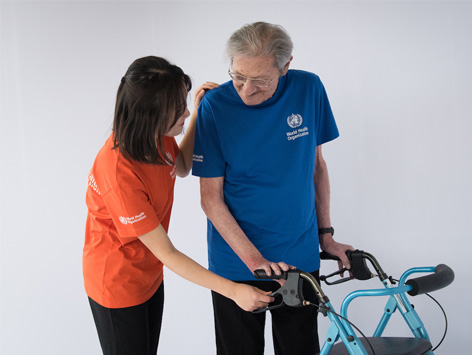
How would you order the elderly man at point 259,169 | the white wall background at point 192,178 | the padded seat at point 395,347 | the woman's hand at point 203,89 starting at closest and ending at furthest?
the padded seat at point 395,347, the elderly man at point 259,169, the woman's hand at point 203,89, the white wall background at point 192,178

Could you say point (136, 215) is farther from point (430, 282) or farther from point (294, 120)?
point (430, 282)

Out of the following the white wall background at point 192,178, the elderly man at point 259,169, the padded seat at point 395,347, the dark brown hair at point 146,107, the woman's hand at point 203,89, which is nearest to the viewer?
the dark brown hair at point 146,107

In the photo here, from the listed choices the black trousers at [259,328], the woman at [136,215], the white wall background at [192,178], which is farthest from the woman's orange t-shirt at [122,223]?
the white wall background at [192,178]

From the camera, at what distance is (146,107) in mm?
1640

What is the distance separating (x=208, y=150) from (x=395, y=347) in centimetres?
92

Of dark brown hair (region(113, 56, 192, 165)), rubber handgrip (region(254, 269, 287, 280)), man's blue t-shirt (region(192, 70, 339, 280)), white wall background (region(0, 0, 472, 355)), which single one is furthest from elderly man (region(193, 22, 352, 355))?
white wall background (region(0, 0, 472, 355))

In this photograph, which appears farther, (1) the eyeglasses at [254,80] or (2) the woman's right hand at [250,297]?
(1) the eyeglasses at [254,80]

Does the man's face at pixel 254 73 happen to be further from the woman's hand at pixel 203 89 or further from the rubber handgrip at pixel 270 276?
the rubber handgrip at pixel 270 276

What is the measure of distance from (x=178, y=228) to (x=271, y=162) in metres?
1.24

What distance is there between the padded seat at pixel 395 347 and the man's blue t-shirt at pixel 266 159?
35 cm

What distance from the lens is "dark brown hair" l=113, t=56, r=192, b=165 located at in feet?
5.39

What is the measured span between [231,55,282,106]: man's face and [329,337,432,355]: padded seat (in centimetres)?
90

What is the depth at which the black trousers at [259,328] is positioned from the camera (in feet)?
6.84

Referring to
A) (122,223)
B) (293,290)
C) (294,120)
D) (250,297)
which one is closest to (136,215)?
(122,223)
